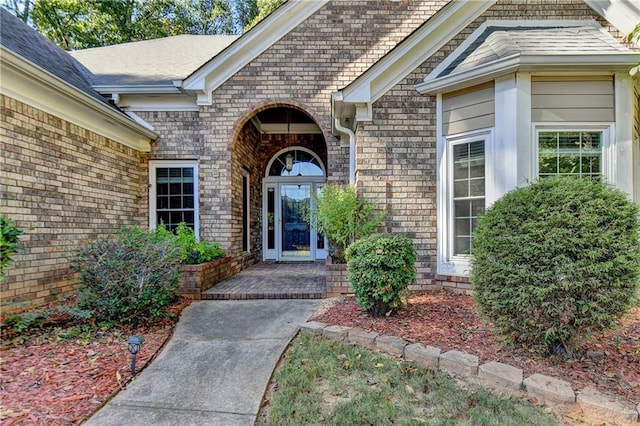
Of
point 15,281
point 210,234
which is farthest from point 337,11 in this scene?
point 15,281

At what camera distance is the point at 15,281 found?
4.34m

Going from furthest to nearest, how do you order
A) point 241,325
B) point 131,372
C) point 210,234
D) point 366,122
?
point 210,234, point 366,122, point 241,325, point 131,372

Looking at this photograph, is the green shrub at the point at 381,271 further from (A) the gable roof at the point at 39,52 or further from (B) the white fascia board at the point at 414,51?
(A) the gable roof at the point at 39,52

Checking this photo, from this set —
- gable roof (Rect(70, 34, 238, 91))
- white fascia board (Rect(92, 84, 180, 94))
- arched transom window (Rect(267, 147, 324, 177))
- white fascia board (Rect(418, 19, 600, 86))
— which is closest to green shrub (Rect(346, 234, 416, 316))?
white fascia board (Rect(418, 19, 600, 86))

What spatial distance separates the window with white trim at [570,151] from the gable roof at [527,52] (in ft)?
2.75

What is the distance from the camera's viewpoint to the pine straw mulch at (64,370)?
8.09ft

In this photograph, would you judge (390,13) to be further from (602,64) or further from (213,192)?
(213,192)

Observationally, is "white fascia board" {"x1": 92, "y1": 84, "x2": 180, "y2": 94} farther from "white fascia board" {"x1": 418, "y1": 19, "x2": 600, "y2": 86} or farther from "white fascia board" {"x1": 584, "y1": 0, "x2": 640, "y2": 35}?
"white fascia board" {"x1": 584, "y1": 0, "x2": 640, "y2": 35}

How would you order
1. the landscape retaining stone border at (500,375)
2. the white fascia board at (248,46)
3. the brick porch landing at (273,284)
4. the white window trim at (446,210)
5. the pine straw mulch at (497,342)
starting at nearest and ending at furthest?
the landscape retaining stone border at (500,375) < the pine straw mulch at (497,342) < the white window trim at (446,210) < the brick porch landing at (273,284) < the white fascia board at (248,46)

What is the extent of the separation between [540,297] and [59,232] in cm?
610

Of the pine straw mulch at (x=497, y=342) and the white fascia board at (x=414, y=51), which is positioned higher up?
the white fascia board at (x=414, y=51)

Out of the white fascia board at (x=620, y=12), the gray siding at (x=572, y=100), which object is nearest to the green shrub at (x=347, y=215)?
the gray siding at (x=572, y=100)

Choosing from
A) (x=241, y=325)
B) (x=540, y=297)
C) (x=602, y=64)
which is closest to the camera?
(x=540, y=297)

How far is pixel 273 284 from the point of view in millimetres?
6258
